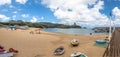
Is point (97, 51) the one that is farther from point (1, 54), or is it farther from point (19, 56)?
point (1, 54)

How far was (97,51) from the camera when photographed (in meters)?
21.0

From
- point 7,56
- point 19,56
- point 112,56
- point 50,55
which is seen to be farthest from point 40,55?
point 112,56

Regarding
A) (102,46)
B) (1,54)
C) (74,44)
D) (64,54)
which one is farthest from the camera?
(74,44)

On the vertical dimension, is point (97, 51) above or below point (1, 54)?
below

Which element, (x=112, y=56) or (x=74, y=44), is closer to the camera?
(x=112, y=56)

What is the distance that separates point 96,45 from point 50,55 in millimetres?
7341

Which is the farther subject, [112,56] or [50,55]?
[50,55]

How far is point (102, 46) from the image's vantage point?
22.9m

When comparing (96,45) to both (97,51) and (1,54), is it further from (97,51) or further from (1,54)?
(1,54)

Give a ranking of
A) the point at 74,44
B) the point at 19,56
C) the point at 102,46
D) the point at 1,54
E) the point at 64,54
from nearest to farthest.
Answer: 1. the point at 1,54
2. the point at 19,56
3. the point at 64,54
4. the point at 102,46
5. the point at 74,44

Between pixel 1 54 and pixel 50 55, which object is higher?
pixel 1 54

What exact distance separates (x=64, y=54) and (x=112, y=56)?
592cm

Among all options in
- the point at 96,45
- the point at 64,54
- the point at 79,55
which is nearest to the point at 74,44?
the point at 96,45

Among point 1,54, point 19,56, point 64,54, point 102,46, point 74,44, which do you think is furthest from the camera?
point 74,44
